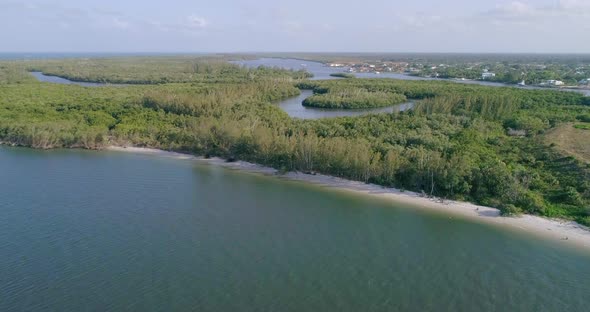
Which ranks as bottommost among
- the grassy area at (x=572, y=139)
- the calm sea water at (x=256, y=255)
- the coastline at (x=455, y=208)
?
the calm sea water at (x=256, y=255)

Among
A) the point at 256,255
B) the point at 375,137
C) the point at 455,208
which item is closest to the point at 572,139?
the point at 375,137

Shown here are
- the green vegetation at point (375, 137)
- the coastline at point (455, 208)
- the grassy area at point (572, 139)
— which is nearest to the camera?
the coastline at point (455, 208)

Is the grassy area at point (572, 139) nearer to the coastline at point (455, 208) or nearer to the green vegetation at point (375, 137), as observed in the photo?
the green vegetation at point (375, 137)

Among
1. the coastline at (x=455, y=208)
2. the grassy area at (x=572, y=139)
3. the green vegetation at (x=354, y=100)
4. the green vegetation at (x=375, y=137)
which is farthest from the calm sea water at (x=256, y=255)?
the green vegetation at (x=354, y=100)

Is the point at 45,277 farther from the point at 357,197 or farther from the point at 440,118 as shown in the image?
the point at 440,118

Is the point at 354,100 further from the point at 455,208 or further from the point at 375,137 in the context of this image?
the point at 455,208

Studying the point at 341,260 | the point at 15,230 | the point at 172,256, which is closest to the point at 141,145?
the point at 15,230
